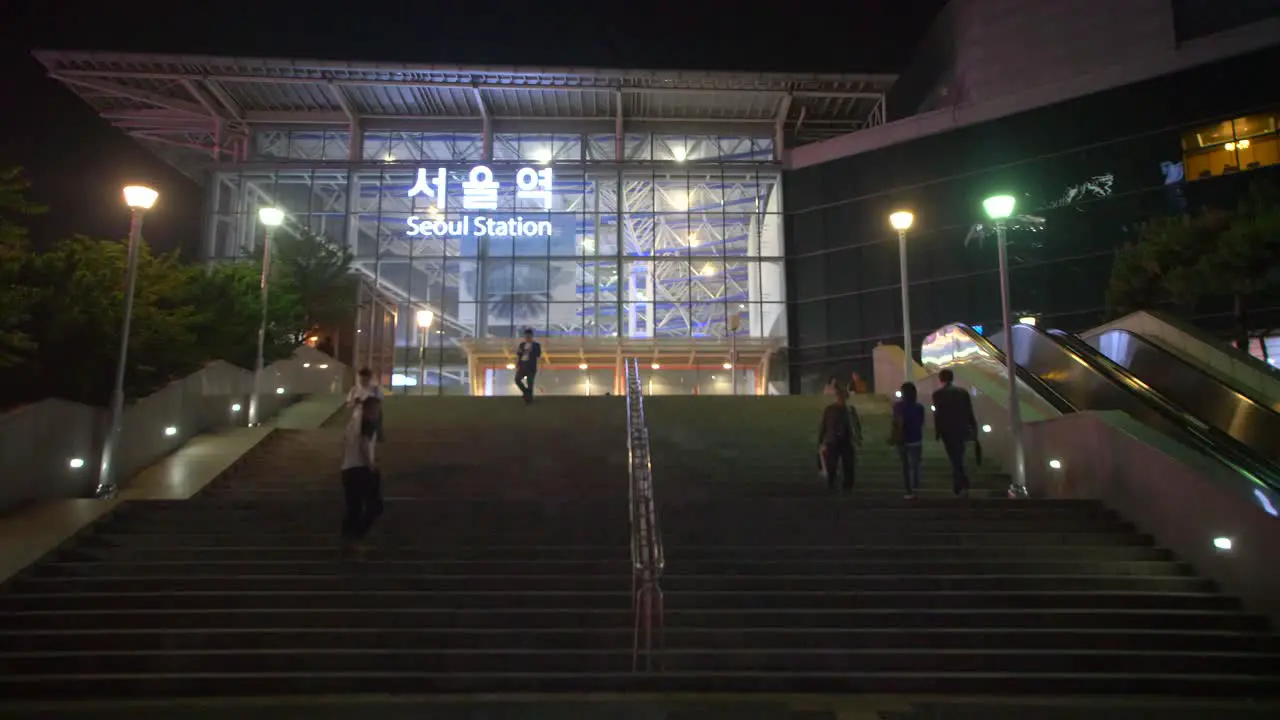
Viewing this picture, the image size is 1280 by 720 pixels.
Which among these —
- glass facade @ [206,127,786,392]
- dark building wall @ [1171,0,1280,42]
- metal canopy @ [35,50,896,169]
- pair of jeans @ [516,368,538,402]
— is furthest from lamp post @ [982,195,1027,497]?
metal canopy @ [35,50,896,169]

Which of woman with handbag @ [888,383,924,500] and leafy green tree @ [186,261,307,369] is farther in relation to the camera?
leafy green tree @ [186,261,307,369]

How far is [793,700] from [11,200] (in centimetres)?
992

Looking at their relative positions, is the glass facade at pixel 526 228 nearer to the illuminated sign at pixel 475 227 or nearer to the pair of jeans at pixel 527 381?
the illuminated sign at pixel 475 227

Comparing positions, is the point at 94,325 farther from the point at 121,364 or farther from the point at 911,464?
the point at 911,464

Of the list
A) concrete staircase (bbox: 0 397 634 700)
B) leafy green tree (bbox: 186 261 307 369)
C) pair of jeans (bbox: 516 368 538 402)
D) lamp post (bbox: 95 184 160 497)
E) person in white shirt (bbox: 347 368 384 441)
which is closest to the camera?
concrete staircase (bbox: 0 397 634 700)

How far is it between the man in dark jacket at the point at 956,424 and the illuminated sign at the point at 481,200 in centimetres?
2213

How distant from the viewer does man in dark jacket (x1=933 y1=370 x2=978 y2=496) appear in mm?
9516

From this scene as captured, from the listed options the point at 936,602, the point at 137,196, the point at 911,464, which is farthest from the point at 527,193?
the point at 936,602

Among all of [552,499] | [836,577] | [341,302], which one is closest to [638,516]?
[836,577]

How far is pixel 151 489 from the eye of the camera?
1010cm

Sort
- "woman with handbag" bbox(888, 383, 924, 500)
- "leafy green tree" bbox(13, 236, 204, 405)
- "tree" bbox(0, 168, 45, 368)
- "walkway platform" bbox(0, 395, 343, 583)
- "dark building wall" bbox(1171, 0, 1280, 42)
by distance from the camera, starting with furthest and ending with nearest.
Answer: "dark building wall" bbox(1171, 0, 1280, 42)
"leafy green tree" bbox(13, 236, 204, 405)
"woman with handbag" bbox(888, 383, 924, 500)
"tree" bbox(0, 168, 45, 368)
"walkway platform" bbox(0, 395, 343, 583)

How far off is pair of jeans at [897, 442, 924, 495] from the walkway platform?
325 inches

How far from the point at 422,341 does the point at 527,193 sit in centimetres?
666

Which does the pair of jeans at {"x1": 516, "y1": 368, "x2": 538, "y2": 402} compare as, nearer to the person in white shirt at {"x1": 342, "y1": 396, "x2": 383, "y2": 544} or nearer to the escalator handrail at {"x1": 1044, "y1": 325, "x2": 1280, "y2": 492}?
the person in white shirt at {"x1": 342, "y1": 396, "x2": 383, "y2": 544}
